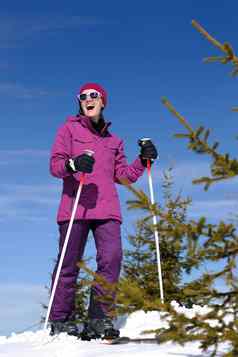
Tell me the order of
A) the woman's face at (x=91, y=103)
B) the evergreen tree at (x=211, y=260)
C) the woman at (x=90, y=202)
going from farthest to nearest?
the woman's face at (x=91, y=103) < the woman at (x=90, y=202) < the evergreen tree at (x=211, y=260)

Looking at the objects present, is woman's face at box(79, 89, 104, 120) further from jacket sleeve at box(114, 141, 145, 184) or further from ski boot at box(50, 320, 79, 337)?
ski boot at box(50, 320, 79, 337)

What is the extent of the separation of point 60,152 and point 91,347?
8.26ft

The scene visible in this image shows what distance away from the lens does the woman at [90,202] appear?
22.1 feet

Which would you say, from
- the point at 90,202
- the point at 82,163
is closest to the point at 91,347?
the point at 90,202

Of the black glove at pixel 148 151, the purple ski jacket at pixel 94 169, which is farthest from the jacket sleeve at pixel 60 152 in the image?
the black glove at pixel 148 151

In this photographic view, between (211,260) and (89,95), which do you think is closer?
(211,260)

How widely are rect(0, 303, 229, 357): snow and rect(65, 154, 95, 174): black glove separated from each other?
188 centimetres

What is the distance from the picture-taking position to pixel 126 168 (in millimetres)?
7555

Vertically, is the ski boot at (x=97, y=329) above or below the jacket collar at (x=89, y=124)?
below

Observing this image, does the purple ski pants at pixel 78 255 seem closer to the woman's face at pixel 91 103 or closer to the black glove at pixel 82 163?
the black glove at pixel 82 163

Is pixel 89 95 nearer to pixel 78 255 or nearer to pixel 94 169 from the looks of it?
pixel 94 169

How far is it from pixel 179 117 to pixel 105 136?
3891 mm

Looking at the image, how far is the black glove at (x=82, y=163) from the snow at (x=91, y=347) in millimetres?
1876

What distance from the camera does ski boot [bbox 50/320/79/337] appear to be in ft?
22.4
